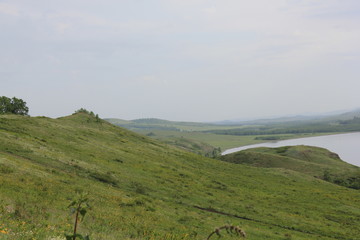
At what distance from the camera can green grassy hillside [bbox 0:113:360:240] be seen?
60.5 feet

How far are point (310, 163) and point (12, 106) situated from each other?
120 meters

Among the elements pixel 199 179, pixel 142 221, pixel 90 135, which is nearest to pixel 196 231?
pixel 142 221

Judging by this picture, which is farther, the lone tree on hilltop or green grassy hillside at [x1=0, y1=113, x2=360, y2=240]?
the lone tree on hilltop

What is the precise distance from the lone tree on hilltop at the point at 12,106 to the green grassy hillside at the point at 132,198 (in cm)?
3545

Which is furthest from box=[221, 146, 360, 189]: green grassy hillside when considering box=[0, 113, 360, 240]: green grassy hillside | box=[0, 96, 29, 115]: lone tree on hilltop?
box=[0, 96, 29, 115]: lone tree on hilltop

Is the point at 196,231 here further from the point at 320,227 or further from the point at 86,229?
the point at 320,227

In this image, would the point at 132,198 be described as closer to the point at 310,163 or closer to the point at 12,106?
the point at 12,106

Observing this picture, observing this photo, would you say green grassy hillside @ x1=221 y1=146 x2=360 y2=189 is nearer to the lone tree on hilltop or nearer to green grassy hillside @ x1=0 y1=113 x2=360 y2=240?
green grassy hillside @ x1=0 y1=113 x2=360 y2=240

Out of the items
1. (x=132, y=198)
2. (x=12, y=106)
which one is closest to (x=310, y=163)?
(x=132, y=198)

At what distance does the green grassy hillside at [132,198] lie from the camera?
Result: 18.4 m

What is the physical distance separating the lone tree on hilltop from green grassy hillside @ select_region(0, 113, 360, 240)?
3545 centimetres

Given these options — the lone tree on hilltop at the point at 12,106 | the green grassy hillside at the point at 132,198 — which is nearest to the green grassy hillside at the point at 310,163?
the green grassy hillside at the point at 132,198

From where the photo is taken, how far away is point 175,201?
37.2 metres

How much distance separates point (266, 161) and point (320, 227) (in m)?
75.6
